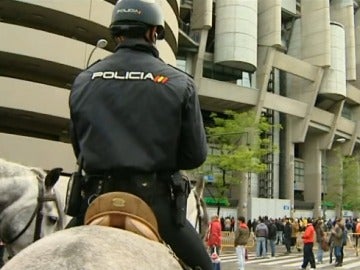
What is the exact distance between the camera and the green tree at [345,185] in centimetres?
5600

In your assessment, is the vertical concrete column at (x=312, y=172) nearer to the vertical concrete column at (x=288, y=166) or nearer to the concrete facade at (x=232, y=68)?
the concrete facade at (x=232, y=68)

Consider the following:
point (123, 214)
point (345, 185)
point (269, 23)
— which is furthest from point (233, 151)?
point (123, 214)

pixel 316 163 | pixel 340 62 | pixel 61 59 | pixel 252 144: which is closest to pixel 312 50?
pixel 340 62

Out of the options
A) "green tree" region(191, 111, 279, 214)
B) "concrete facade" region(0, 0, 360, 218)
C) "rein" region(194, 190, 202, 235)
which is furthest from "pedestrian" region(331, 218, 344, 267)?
"rein" region(194, 190, 202, 235)

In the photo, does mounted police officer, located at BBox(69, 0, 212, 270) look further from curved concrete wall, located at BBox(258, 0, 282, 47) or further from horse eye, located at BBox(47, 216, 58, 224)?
curved concrete wall, located at BBox(258, 0, 282, 47)

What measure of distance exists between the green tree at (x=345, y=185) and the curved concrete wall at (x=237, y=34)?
1708cm

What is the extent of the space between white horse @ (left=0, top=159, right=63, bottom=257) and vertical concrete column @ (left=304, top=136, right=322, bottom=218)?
5481 centimetres

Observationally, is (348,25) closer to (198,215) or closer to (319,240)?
(319,240)

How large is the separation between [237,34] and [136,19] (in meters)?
44.2

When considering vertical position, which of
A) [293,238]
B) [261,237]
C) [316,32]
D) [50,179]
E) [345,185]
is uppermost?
[316,32]

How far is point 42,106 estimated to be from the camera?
27984 millimetres

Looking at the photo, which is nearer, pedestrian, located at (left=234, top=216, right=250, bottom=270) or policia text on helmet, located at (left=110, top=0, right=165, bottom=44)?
policia text on helmet, located at (left=110, top=0, right=165, bottom=44)

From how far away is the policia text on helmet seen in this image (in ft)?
8.02

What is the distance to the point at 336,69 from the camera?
56594 millimetres
